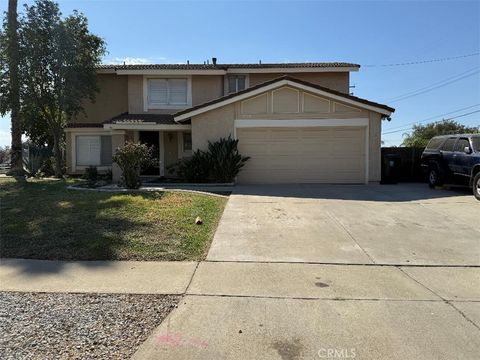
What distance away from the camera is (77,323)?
13.9 ft

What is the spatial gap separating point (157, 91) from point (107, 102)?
2.73 m

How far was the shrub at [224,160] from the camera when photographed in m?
15.4

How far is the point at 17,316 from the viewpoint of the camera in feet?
14.5

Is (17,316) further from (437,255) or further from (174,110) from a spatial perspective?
(174,110)

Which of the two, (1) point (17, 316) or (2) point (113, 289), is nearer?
(1) point (17, 316)

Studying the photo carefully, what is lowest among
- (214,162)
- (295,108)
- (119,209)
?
(119,209)

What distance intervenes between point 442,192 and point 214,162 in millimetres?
7795

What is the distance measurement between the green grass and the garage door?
510cm

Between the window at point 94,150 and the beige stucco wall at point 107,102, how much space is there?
120 centimetres

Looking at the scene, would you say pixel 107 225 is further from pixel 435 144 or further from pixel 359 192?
pixel 435 144

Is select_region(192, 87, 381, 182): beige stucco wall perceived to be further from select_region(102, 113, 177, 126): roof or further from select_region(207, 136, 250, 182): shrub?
select_region(102, 113, 177, 126): roof

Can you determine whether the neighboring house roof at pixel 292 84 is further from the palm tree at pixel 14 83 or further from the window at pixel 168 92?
the palm tree at pixel 14 83

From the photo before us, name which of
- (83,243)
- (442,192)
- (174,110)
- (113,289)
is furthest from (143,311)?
(174,110)

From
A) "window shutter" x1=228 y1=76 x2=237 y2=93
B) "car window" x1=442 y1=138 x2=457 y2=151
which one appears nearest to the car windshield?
"car window" x1=442 y1=138 x2=457 y2=151
